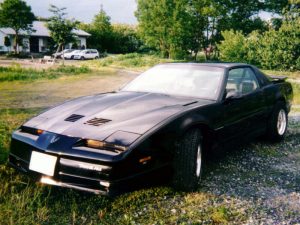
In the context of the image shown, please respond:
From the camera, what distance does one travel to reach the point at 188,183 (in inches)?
140

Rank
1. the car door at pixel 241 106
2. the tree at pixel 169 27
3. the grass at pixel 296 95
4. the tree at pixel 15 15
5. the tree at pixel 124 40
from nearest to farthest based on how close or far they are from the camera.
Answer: the car door at pixel 241 106 < the grass at pixel 296 95 < the tree at pixel 169 27 < the tree at pixel 15 15 < the tree at pixel 124 40

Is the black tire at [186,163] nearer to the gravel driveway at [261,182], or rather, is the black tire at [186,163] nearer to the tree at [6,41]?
the gravel driveway at [261,182]

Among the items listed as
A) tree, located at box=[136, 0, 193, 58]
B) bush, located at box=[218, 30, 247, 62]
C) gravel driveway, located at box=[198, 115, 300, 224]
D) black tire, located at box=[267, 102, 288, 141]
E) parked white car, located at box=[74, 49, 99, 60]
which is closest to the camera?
gravel driveway, located at box=[198, 115, 300, 224]

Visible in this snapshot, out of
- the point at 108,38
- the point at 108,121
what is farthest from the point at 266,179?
the point at 108,38

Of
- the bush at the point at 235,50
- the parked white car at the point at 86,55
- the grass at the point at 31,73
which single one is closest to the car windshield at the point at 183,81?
the grass at the point at 31,73

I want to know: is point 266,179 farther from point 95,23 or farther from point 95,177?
point 95,23

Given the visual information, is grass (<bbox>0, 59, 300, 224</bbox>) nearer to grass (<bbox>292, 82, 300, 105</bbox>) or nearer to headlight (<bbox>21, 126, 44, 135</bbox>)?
headlight (<bbox>21, 126, 44, 135</bbox>)

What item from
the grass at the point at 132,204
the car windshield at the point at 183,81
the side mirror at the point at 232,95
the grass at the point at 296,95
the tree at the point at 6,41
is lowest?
the grass at the point at 132,204

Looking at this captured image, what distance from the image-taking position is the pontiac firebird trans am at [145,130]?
118 inches

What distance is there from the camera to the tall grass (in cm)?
1584

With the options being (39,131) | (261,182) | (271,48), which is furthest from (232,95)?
(271,48)

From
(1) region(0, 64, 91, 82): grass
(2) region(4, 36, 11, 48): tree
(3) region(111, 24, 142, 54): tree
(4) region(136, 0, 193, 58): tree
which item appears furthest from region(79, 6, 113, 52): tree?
(1) region(0, 64, 91, 82): grass

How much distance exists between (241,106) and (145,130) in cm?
181

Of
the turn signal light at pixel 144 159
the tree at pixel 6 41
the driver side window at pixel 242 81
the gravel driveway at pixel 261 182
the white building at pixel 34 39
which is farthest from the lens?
the white building at pixel 34 39
